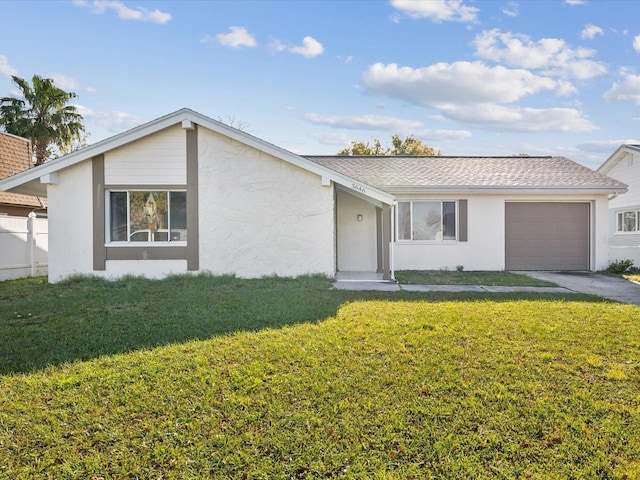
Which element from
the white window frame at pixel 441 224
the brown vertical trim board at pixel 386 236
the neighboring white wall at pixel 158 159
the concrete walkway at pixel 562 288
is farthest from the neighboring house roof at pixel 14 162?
the white window frame at pixel 441 224

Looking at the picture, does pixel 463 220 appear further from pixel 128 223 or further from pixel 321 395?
pixel 321 395

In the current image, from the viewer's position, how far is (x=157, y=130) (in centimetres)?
1133

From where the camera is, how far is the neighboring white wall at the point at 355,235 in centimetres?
1402

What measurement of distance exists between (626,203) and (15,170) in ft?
78.8

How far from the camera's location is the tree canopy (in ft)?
143

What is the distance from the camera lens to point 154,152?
11.6 meters

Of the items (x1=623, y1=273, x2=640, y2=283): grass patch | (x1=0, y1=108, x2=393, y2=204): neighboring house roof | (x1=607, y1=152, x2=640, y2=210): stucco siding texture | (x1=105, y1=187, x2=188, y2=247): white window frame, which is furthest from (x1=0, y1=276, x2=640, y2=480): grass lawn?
(x1=607, y1=152, x2=640, y2=210): stucco siding texture

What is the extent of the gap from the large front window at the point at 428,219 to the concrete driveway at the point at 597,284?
2767 mm

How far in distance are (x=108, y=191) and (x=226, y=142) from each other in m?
3.48

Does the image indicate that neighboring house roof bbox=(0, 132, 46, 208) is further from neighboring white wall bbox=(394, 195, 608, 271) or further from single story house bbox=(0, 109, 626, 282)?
neighboring white wall bbox=(394, 195, 608, 271)

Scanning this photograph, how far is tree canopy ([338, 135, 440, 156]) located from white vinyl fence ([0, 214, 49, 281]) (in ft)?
108

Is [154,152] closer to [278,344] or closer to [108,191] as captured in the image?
[108,191]

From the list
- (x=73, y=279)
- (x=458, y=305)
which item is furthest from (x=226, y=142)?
(x=458, y=305)

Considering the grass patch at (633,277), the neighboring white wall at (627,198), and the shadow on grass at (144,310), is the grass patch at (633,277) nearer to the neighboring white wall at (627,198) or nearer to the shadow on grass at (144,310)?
the neighboring white wall at (627,198)
